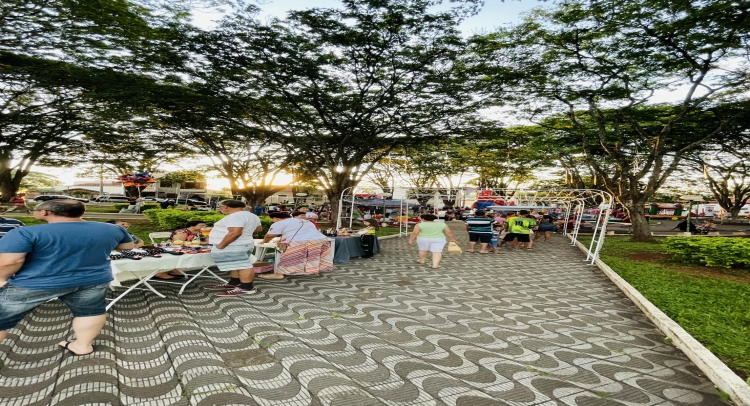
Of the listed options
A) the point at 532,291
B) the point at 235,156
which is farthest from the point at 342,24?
the point at 235,156

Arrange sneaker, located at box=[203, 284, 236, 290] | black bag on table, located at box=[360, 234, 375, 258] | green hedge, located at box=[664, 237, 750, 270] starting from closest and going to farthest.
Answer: sneaker, located at box=[203, 284, 236, 290] < green hedge, located at box=[664, 237, 750, 270] < black bag on table, located at box=[360, 234, 375, 258]

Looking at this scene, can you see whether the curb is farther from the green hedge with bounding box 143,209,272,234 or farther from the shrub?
the shrub

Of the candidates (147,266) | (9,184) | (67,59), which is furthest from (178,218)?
(9,184)

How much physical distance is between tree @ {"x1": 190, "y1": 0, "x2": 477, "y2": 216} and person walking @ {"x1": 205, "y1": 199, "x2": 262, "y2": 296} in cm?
894

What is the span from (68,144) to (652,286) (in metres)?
25.9

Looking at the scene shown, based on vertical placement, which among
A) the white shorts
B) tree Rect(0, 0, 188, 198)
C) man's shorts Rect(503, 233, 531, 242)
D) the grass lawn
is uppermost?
tree Rect(0, 0, 188, 198)

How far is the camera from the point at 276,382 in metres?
3.06

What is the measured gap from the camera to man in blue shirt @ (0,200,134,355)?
3.03 m

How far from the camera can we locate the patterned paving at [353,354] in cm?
292

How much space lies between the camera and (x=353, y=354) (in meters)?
3.68

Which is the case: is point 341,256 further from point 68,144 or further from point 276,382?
point 68,144

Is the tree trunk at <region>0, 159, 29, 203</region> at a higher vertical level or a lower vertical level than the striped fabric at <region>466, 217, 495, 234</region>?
higher

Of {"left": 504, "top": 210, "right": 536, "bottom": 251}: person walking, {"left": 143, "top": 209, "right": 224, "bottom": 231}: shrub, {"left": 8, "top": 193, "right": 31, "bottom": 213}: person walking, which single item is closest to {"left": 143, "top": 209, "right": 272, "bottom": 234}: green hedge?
{"left": 143, "top": 209, "right": 224, "bottom": 231}: shrub

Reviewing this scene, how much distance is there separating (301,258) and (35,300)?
4.13 m
